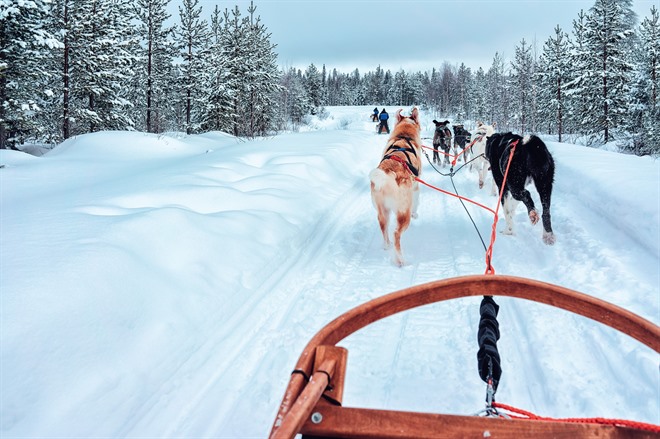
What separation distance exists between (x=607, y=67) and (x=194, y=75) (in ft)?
86.3

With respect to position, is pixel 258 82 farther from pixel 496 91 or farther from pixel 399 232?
pixel 496 91

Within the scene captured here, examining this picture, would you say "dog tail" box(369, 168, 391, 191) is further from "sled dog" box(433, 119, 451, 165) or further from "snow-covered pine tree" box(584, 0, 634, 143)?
"snow-covered pine tree" box(584, 0, 634, 143)

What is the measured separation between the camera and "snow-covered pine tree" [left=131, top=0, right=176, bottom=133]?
2622 centimetres

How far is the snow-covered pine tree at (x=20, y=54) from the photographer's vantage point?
1391 cm

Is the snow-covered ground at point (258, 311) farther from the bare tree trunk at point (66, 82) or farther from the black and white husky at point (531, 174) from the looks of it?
the bare tree trunk at point (66, 82)

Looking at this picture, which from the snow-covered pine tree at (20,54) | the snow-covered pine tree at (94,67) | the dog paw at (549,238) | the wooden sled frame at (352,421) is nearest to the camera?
the wooden sled frame at (352,421)

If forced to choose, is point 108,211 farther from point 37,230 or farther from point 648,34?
point 648,34

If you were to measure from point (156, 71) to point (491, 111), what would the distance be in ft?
130

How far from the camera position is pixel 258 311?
3123 millimetres

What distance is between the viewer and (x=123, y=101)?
70.8 feet

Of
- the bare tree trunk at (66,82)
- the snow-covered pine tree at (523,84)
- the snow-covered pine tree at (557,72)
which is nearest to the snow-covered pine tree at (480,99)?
the snow-covered pine tree at (523,84)

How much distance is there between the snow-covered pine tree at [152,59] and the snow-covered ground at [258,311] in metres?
23.1

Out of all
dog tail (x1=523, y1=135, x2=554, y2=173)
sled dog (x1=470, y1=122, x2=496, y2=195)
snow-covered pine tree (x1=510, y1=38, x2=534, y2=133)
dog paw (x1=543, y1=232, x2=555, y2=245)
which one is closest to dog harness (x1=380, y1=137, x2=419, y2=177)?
dog tail (x1=523, y1=135, x2=554, y2=173)

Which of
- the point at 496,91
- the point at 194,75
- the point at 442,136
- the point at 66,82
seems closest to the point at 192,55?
the point at 194,75
